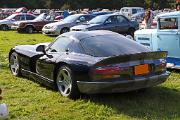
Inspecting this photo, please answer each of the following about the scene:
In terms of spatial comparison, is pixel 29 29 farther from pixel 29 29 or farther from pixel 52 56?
pixel 52 56

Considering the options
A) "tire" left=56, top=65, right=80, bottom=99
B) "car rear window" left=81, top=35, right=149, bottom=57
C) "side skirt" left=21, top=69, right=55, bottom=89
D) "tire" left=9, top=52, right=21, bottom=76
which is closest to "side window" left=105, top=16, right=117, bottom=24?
"tire" left=9, top=52, right=21, bottom=76

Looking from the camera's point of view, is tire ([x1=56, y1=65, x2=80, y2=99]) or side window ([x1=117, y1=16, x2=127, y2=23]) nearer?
tire ([x1=56, y1=65, x2=80, y2=99])

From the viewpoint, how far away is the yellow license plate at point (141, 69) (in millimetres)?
7184

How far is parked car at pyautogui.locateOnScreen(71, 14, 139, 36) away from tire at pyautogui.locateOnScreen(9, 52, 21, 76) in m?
11.6

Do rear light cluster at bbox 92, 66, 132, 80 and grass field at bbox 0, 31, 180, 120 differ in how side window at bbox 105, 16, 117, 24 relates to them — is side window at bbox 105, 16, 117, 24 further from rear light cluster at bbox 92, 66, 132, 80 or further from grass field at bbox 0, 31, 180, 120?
rear light cluster at bbox 92, 66, 132, 80

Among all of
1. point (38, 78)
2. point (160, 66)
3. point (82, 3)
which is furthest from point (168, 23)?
point (82, 3)

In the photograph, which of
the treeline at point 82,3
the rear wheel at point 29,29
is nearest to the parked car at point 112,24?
the rear wheel at point 29,29

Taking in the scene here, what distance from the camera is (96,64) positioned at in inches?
278

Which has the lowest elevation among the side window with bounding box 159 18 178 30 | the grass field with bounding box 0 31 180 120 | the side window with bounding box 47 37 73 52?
the grass field with bounding box 0 31 180 120

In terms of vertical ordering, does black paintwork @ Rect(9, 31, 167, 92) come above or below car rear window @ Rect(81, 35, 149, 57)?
below

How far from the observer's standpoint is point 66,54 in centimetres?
791

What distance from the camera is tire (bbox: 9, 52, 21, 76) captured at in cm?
987

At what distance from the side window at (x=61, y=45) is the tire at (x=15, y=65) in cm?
154

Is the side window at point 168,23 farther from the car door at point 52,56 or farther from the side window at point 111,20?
the side window at point 111,20
